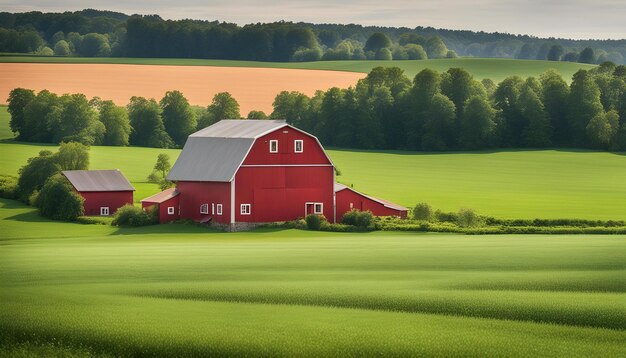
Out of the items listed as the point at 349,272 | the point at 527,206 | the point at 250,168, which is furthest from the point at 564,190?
the point at 349,272

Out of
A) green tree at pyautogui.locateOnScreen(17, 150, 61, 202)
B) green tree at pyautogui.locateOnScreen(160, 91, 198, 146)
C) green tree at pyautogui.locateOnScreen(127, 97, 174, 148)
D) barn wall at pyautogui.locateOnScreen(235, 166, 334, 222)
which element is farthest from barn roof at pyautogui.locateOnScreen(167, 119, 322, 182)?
green tree at pyautogui.locateOnScreen(160, 91, 198, 146)

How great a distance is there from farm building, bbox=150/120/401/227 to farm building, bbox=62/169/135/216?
6067 millimetres

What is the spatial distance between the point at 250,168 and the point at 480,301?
44228 mm

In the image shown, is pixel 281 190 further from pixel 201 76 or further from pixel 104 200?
pixel 201 76

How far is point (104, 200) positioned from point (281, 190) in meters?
15.1

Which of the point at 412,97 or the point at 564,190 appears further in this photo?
the point at 412,97

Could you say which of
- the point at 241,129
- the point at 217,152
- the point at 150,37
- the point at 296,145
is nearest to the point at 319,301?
the point at 296,145

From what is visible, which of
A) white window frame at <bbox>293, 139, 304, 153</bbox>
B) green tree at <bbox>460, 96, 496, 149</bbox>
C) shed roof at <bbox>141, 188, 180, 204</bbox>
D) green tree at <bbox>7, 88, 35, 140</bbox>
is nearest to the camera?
shed roof at <bbox>141, 188, 180, 204</bbox>

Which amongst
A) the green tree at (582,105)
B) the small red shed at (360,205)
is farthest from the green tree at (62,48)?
the green tree at (582,105)

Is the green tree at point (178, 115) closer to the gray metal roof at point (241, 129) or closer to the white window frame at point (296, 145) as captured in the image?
the gray metal roof at point (241, 129)

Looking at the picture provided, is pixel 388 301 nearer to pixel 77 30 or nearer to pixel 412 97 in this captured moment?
pixel 77 30

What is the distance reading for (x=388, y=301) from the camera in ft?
107

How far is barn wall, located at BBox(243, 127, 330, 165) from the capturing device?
249ft

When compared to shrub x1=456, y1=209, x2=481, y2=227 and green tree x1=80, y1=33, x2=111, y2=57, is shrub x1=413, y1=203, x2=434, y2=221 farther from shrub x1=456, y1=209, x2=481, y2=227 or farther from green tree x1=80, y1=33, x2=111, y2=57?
green tree x1=80, y1=33, x2=111, y2=57
